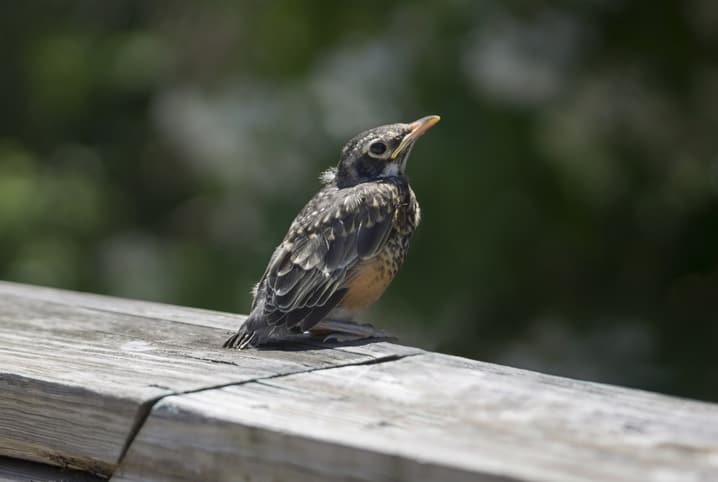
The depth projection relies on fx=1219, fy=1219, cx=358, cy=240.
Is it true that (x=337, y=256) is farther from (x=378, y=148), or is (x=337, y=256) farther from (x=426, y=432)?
(x=426, y=432)

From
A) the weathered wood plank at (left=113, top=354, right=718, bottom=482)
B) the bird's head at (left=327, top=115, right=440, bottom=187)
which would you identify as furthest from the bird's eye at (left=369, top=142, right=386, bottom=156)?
the weathered wood plank at (left=113, top=354, right=718, bottom=482)

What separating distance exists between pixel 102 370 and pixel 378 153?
1.87 metres

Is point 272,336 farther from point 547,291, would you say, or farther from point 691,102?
point 691,102

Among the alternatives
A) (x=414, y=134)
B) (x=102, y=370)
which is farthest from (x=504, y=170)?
(x=102, y=370)

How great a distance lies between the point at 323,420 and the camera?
6.36ft

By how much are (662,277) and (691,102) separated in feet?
3.16

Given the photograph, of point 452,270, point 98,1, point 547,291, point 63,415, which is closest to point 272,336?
point 63,415

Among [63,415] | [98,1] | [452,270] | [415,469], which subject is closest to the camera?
[415,469]

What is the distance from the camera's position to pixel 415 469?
1.71 metres

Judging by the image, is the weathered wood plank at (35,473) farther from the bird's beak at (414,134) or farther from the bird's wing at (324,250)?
the bird's beak at (414,134)

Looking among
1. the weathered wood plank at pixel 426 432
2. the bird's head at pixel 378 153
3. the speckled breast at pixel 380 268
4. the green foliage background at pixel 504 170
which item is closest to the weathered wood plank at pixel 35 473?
the weathered wood plank at pixel 426 432

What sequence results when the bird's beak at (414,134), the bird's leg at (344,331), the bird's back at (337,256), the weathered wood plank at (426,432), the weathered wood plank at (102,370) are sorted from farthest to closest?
the bird's beak at (414,134)
the bird's back at (337,256)
the bird's leg at (344,331)
the weathered wood plank at (102,370)
the weathered wood plank at (426,432)

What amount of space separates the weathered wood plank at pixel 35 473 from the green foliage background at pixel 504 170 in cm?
391

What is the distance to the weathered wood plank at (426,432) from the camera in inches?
68.1
